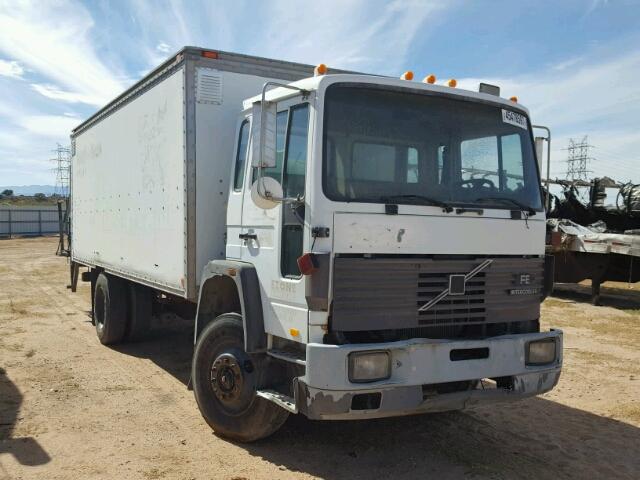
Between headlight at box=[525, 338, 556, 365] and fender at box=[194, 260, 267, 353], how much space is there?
1.94 meters

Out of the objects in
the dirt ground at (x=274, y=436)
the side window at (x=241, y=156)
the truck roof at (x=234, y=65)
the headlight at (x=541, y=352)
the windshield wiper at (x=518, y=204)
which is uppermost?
the truck roof at (x=234, y=65)

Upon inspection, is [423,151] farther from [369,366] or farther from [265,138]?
[369,366]

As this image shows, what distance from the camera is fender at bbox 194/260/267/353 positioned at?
4305 mm

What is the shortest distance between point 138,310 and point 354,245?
5.13 m

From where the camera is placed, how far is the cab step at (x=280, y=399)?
3.88 m

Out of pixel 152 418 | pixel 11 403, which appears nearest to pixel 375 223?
pixel 152 418

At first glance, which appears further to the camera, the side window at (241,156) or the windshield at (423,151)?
the side window at (241,156)

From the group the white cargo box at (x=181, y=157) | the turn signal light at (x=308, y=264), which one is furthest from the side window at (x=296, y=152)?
the white cargo box at (x=181, y=157)

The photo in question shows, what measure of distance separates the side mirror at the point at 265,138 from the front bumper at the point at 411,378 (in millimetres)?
1237

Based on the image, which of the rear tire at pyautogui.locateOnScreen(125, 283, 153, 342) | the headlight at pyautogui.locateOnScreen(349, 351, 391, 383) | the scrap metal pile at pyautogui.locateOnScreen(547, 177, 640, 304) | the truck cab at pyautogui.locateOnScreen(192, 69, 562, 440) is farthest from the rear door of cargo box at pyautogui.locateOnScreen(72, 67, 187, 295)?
the scrap metal pile at pyautogui.locateOnScreen(547, 177, 640, 304)

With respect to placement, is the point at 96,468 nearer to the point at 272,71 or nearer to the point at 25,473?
the point at 25,473

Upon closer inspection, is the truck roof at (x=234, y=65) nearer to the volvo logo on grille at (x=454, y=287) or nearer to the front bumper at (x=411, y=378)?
the volvo logo on grille at (x=454, y=287)

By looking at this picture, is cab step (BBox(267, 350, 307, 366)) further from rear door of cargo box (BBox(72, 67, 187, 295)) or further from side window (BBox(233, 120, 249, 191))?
rear door of cargo box (BBox(72, 67, 187, 295))

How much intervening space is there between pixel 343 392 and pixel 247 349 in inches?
35.8
